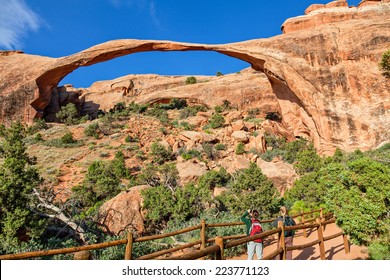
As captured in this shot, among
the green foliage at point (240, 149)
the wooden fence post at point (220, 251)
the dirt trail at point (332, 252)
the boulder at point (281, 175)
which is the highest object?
the green foliage at point (240, 149)

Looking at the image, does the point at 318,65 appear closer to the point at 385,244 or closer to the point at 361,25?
the point at 361,25

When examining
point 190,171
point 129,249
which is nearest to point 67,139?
point 190,171

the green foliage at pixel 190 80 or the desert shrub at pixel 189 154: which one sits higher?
the green foliage at pixel 190 80

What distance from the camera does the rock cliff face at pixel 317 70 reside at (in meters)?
16.6

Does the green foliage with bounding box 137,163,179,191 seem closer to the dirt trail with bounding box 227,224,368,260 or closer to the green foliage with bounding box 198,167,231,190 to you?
the green foliage with bounding box 198,167,231,190

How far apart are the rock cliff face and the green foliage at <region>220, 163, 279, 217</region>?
9338 mm

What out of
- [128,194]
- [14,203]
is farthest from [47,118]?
[14,203]

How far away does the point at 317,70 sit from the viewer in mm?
18078

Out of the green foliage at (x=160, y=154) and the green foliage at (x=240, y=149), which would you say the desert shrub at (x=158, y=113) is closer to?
the green foliage at (x=160, y=154)

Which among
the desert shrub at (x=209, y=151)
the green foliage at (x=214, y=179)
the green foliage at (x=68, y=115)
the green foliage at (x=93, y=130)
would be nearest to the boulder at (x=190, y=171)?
the green foliage at (x=214, y=179)

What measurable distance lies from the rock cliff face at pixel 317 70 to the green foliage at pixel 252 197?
9338 millimetres

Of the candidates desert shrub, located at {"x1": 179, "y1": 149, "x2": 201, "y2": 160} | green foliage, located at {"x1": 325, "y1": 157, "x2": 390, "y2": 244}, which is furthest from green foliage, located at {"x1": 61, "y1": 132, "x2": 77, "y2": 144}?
green foliage, located at {"x1": 325, "y1": 157, "x2": 390, "y2": 244}

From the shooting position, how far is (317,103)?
709 inches

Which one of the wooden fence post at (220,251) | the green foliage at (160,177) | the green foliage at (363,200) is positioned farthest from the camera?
the green foliage at (160,177)
